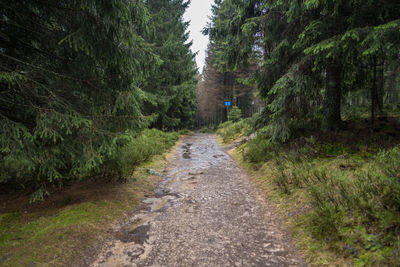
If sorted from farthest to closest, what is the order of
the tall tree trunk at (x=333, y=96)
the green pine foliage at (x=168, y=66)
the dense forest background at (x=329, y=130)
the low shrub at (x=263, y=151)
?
the green pine foliage at (x=168, y=66) < the low shrub at (x=263, y=151) < the tall tree trunk at (x=333, y=96) < the dense forest background at (x=329, y=130)

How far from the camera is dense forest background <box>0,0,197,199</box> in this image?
11.8ft

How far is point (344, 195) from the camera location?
11.1ft

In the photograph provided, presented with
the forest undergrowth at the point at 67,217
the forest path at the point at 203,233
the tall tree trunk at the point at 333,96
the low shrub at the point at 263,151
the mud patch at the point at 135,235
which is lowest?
the forest path at the point at 203,233

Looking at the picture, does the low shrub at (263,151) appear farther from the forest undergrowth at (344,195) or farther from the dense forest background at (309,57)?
the forest undergrowth at (344,195)

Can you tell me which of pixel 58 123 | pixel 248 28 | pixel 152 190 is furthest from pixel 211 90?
pixel 58 123

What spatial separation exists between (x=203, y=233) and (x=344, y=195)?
2.68m

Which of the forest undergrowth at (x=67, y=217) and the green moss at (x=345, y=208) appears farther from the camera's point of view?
the forest undergrowth at (x=67, y=217)

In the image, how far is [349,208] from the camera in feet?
10.5

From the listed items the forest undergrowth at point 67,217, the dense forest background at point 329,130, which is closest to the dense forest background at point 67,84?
the forest undergrowth at point 67,217

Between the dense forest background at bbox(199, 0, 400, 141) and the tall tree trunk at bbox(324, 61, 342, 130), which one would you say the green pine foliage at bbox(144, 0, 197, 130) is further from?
the tall tree trunk at bbox(324, 61, 342, 130)

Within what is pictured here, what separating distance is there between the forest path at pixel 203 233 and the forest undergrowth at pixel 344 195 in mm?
436

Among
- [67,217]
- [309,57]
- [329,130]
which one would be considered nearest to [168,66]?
[309,57]

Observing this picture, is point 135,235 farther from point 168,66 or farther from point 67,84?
point 168,66

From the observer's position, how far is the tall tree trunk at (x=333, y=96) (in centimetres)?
696
